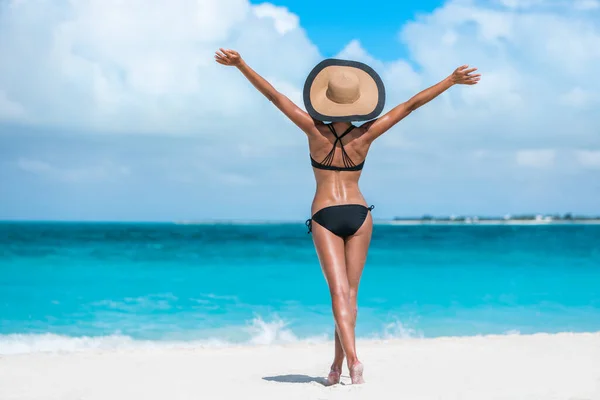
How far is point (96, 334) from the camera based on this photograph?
11469 millimetres

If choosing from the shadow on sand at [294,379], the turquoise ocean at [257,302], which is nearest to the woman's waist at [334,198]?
the shadow on sand at [294,379]

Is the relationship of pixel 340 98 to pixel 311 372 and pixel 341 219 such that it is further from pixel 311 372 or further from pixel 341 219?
pixel 311 372

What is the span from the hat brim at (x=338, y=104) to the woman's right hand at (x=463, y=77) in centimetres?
53

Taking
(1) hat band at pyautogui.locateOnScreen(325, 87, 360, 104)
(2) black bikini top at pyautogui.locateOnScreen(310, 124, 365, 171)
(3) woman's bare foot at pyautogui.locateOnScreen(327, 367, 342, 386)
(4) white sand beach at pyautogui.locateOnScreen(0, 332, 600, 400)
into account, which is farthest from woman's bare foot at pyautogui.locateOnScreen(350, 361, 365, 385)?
(1) hat band at pyautogui.locateOnScreen(325, 87, 360, 104)

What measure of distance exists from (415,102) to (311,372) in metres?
2.91

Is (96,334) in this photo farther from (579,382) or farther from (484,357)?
(579,382)

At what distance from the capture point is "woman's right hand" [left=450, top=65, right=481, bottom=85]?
5012 millimetres

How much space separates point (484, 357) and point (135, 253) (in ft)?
83.1

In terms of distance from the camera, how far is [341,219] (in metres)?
4.97

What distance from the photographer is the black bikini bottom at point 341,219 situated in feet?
16.3

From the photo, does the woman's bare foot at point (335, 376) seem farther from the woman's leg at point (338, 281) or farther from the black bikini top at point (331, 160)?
the black bikini top at point (331, 160)

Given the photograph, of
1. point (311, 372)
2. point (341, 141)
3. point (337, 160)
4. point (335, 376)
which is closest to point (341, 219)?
point (337, 160)

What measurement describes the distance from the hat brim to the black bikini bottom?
2.09 feet

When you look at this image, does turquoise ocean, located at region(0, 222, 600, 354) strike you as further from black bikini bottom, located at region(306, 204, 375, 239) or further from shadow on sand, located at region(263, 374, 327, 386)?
black bikini bottom, located at region(306, 204, 375, 239)
